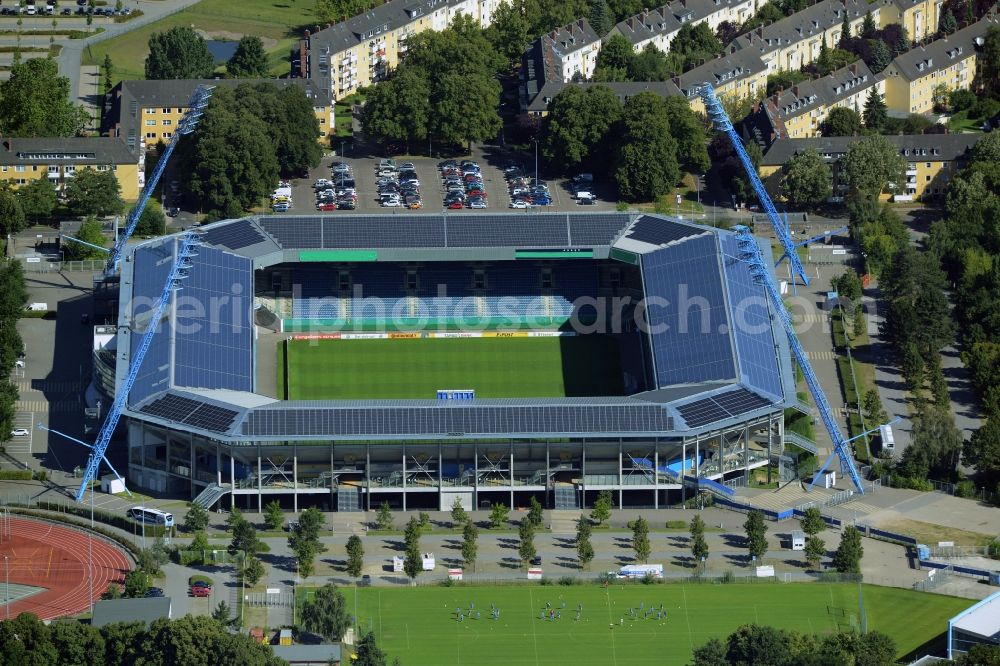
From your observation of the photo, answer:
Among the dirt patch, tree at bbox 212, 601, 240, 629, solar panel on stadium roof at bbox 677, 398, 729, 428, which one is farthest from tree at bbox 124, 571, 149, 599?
the dirt patch

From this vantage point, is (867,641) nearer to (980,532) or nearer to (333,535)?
(980,532)

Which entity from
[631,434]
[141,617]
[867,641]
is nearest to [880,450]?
[631,434]

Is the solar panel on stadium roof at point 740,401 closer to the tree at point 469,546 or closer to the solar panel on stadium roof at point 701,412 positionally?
the solar panel on stadium roof at point 701,412

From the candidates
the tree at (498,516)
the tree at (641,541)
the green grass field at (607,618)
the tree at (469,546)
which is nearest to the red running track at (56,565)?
the green grass field at (607,618)

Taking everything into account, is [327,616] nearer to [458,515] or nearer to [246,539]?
[246,539]

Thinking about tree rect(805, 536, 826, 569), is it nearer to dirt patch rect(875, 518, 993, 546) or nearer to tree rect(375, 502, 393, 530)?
dirt patch rect(875, 518, 993, 546)
